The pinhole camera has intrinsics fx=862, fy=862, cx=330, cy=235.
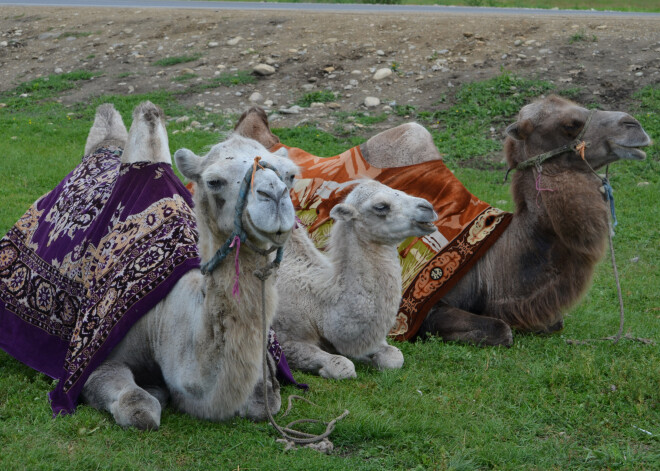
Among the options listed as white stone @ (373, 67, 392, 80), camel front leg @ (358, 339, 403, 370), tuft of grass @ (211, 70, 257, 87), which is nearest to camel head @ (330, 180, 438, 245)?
camel front leg @ (358, 339, 403, 370)

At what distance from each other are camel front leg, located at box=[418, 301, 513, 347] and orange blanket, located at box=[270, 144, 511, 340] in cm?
9

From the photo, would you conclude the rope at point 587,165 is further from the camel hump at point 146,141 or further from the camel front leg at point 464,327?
the camel hump at point 146,141

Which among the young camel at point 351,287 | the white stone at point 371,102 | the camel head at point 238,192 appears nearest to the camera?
the camel head at point 238,192

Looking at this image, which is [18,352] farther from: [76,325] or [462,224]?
[462,224]

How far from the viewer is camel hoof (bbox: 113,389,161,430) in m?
4.17

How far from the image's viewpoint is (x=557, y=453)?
13.8 feet

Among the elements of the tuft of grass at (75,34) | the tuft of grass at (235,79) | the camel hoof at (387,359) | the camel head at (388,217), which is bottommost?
the camel hoof at (387,359)

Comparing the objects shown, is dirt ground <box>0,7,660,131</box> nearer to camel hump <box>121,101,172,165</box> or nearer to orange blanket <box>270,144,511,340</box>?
orange blanket <box>270,144,511,340</box>

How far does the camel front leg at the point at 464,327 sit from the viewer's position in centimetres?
607

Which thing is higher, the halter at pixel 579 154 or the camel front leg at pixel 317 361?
the halter at pixel 579 154

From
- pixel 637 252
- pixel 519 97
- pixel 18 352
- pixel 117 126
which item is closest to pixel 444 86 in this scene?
pixel 519 97

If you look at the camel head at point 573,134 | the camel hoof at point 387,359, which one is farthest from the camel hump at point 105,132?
the camel head at point 573,134

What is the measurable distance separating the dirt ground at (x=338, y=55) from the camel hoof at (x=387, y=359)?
7284 millimetres

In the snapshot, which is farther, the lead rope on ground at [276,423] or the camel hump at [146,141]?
the camel hump at [146,141]
